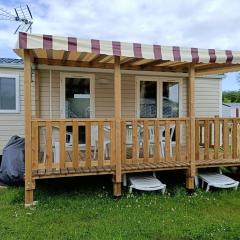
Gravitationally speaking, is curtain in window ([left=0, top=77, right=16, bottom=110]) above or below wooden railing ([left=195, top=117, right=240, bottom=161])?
above

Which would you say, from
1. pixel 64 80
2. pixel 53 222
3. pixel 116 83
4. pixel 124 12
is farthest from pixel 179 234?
pixel 124 12

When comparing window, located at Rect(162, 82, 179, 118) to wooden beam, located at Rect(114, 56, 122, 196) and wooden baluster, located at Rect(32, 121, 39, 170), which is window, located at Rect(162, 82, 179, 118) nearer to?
wooden beam, located at Rect(114, 56, 122, 196)

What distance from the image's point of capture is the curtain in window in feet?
25.4

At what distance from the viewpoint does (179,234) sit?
12.6ft

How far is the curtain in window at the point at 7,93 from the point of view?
7.74 m

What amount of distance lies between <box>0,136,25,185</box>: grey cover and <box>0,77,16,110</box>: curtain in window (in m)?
1.55

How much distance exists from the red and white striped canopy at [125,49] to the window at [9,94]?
10.0 feet

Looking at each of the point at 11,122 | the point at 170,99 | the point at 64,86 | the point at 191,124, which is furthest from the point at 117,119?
the point at 11,122

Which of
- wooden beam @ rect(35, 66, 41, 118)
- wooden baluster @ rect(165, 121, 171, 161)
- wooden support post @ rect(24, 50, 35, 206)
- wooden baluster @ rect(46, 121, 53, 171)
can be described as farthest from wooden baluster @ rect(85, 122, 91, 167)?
wooden beam @ rect(35, 66, 41, 118)

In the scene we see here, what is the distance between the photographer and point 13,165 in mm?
6199

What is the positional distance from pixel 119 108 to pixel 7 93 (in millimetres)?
3788

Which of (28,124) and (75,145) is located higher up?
(28,124)

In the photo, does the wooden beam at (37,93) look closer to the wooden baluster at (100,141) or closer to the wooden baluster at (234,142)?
the wooden baluster at (100,141)

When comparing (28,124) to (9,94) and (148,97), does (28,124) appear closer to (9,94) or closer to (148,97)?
(9,94)
